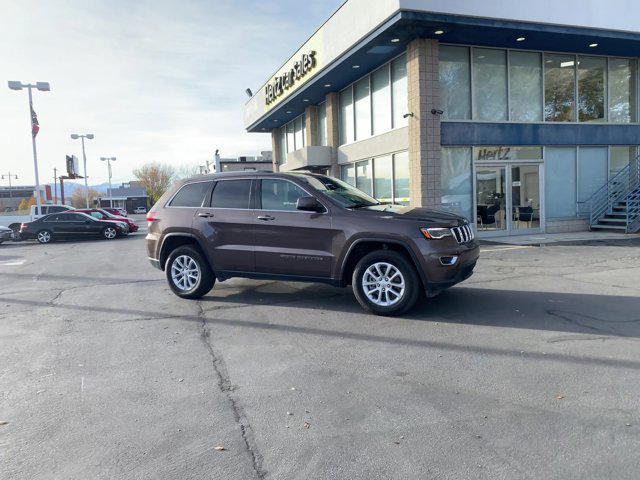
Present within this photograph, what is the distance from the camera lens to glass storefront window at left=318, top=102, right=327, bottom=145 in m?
22.2

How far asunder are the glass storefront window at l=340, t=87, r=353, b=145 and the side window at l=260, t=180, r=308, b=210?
42.1ft

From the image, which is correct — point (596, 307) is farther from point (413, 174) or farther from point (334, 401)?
point (413, 174)

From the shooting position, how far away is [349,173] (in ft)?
66.1

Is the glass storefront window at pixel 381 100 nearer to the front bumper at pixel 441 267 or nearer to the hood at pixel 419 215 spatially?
the hood at pixel 419 215

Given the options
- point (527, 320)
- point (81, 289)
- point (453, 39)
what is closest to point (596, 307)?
point (527, 320)

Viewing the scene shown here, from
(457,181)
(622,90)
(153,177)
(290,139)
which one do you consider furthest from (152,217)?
(153,177)

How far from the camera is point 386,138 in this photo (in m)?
16.5

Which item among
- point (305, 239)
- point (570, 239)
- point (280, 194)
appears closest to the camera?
point (305, 239)

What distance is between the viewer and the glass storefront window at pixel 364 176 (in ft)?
59.7

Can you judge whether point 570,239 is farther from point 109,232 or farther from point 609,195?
point 109,232

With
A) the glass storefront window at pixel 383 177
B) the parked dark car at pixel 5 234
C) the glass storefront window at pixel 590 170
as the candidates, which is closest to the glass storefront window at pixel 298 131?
the glass storefront window at pixel 383 177

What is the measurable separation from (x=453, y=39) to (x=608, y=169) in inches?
288

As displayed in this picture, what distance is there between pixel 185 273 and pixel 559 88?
14.4 m

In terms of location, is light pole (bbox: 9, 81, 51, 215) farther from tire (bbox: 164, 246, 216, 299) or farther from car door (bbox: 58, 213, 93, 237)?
tire (bbox: 164, 246, 216, 299)
